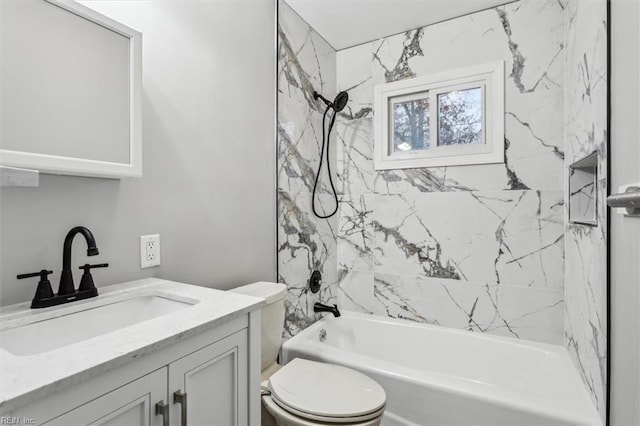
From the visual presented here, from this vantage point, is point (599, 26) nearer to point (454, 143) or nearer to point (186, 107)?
point (454, 143)

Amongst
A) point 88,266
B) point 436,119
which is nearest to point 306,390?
point 88,266

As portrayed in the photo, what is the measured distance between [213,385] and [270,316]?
610 mm

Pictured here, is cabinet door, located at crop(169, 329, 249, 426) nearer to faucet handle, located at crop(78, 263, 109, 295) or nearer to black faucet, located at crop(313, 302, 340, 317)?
faucet handle, located at crop(78, 263, 109, 295)

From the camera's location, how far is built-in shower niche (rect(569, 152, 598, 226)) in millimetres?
1378

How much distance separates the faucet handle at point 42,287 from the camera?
87 centimetres

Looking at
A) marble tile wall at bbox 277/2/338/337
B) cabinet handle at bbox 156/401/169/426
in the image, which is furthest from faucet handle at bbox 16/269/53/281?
marble tile wall at bbox 277/2/338/337

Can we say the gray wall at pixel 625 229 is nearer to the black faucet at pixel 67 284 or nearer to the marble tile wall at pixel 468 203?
the marble tile wall at pixel 468 203

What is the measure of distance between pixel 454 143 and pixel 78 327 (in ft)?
7.31

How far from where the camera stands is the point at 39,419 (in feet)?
1.71

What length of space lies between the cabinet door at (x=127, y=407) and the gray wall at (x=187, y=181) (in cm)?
54

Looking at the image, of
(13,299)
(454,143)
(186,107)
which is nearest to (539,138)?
(454,143)

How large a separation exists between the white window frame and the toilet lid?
4.87 feet

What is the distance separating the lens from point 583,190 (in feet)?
5.17

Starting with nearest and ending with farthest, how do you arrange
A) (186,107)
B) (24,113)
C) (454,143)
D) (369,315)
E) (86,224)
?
1. (24,113)
2. (86,224)
3. (186,107)
4. (454,143)
5. (369,315)
